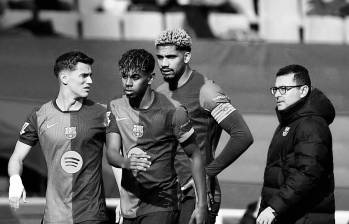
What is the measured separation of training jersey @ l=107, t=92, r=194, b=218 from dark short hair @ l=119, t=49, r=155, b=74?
0.27 m

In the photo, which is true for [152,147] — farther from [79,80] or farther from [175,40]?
[175,40]

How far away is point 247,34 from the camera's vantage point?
11.8 metres

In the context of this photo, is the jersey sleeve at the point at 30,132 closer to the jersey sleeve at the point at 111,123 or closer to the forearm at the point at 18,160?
the forearm at the point at 18,160

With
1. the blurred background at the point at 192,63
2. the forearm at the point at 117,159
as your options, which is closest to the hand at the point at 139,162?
the forearm at the point at 117,159

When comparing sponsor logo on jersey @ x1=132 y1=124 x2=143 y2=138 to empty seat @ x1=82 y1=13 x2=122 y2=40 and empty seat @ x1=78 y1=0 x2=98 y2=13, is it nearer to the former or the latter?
empty seat @ x1=82 y1=13 x2=122 y2=40

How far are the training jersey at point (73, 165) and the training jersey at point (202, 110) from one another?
1.89ft

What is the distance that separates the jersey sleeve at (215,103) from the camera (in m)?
6.60

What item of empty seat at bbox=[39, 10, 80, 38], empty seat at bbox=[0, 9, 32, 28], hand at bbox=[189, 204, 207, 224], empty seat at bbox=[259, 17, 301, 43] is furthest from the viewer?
empty seat at bbox=[259, 17, 301, 43]

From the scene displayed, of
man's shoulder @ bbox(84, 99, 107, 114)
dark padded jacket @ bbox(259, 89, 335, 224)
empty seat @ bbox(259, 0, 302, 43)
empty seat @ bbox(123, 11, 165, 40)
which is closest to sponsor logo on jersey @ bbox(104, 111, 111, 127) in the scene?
man's shoulder @ bbox(84, 99, 107, 114)

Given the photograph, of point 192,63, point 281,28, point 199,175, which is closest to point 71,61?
point 199,175

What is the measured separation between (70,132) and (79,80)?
399mm

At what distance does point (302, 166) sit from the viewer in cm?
621

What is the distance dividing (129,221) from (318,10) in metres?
7.03

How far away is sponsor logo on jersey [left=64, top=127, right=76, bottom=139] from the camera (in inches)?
251
